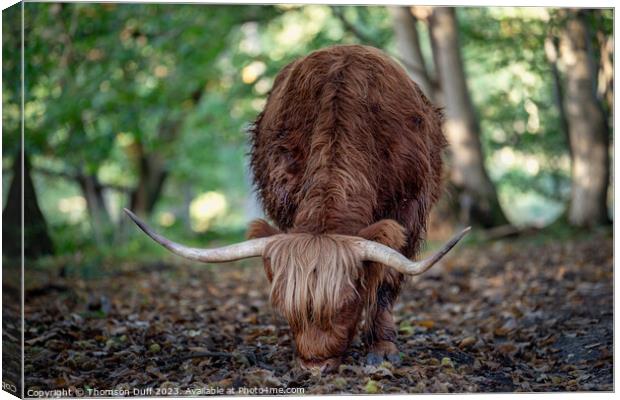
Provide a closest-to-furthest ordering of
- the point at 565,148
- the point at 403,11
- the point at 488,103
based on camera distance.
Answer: the point at 565,148, the point at 403,11, the point at 488,103

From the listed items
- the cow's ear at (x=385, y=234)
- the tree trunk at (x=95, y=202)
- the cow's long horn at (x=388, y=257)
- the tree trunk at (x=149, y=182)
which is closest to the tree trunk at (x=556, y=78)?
the cow's ear at (x=385, y=234)

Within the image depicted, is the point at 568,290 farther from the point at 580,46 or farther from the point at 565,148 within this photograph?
the point at 565,148

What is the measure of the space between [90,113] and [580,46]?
6.11m

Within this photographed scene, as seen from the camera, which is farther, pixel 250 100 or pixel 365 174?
pixel 250 100

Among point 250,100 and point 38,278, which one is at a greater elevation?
point 250,100

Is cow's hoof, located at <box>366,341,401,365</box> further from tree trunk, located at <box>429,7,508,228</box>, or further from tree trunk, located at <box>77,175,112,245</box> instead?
tree trunk, located at <box>77,175,112,245</box>

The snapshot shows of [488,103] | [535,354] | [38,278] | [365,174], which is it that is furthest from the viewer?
[488,103]

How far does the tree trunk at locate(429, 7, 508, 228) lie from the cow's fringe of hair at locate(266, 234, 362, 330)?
323 inches

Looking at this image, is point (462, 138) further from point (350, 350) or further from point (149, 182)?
point (350, 350)

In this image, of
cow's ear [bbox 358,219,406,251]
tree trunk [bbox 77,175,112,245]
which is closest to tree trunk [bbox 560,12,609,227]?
cow's ear [bbox 358,219,406,251]

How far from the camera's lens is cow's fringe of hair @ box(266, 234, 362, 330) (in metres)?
4.86

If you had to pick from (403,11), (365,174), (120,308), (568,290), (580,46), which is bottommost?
(568,290)

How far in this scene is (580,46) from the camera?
8.76 m

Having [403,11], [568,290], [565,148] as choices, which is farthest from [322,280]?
[403,11]
